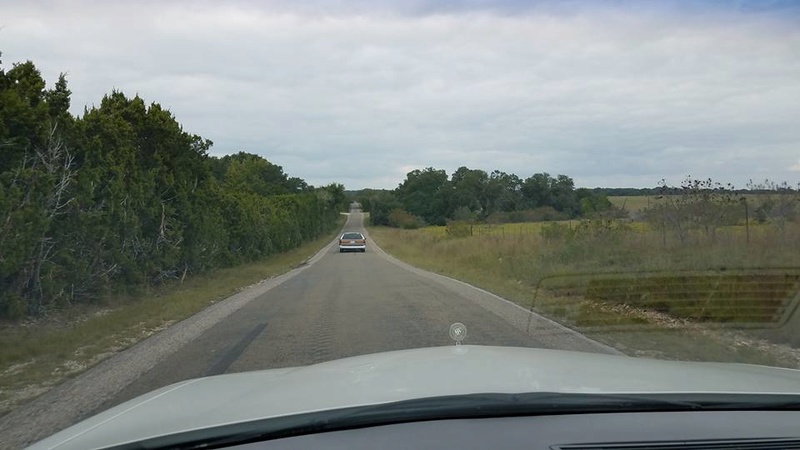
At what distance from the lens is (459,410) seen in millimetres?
2973

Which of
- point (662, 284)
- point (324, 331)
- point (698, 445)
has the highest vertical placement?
point (698, 445)

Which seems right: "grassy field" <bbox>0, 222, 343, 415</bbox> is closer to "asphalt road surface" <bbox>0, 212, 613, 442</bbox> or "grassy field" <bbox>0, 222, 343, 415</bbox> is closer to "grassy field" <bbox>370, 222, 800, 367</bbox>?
"asphalt road surface" <bbox>0, 212, 613, 442</bbox>

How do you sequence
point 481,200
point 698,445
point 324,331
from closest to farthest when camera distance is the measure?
point 698,445
point 324,331
point 481,200

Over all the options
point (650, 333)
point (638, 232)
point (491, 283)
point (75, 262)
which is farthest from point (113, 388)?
point (638, 232)

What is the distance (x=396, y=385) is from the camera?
138 inches

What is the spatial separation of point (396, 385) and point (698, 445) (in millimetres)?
1369

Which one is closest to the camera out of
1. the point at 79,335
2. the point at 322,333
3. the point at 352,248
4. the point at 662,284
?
the point at 322,333

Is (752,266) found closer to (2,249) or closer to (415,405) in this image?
(415,405)

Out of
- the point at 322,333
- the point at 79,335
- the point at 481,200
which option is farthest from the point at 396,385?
the point at 481,200

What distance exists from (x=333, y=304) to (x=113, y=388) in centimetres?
768

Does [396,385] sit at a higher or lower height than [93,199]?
lower

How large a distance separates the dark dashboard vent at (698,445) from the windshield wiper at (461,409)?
0.29 metres

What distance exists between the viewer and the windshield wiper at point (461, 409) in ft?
9.39

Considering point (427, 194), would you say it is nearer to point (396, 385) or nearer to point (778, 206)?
point (778, 206)
